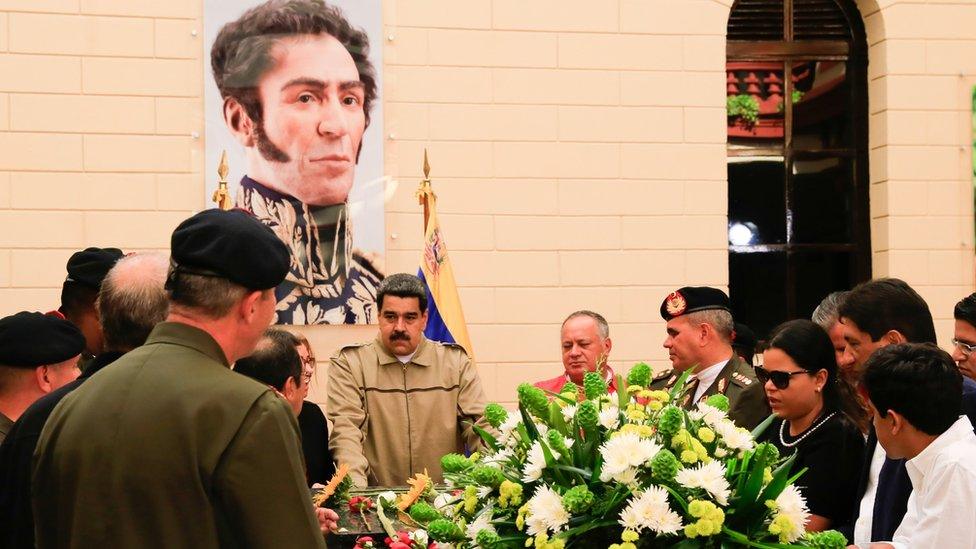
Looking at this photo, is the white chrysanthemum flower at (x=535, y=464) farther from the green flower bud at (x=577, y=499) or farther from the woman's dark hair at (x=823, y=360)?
the woman's dark hair at (x=823, y=360)

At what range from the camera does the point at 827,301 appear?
416 cm

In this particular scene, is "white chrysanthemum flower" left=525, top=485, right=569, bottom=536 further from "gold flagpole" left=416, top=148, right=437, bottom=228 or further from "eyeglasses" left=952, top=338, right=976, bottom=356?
"gold flagpole" left=416, top=148, right=437, bottom=228

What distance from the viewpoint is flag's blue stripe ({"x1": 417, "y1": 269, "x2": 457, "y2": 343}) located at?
5.51 meters

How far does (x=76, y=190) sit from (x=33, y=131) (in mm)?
332

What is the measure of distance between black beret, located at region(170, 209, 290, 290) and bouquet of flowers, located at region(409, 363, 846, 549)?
0.67 m

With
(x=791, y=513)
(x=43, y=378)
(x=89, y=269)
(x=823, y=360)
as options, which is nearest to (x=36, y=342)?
(x=43, y=378)

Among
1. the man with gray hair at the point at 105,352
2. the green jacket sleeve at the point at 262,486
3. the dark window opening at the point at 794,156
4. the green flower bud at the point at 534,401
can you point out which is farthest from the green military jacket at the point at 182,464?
the dark window opening at the point at 794,156

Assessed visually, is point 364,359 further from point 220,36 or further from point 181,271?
point 181,271

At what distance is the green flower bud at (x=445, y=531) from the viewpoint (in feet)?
7.51

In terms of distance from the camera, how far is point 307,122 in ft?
19.8

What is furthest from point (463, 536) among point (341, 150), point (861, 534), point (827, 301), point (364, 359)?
point (341, 150)

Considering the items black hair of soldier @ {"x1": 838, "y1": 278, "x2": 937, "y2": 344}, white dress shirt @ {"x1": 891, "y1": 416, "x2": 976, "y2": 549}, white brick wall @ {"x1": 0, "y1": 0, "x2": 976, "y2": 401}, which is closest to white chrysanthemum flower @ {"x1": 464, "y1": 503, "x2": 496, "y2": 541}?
white dress shirt @ {"x1": 891, "y1": 416, "x2": 976, "y2": 549}

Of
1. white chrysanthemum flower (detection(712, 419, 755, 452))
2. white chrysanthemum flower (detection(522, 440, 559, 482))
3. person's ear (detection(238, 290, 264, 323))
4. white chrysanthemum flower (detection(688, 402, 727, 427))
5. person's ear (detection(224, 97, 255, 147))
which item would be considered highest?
person's ear (detection(224, 97, 255, 147))

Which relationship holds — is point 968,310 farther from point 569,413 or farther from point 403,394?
point 403,394
